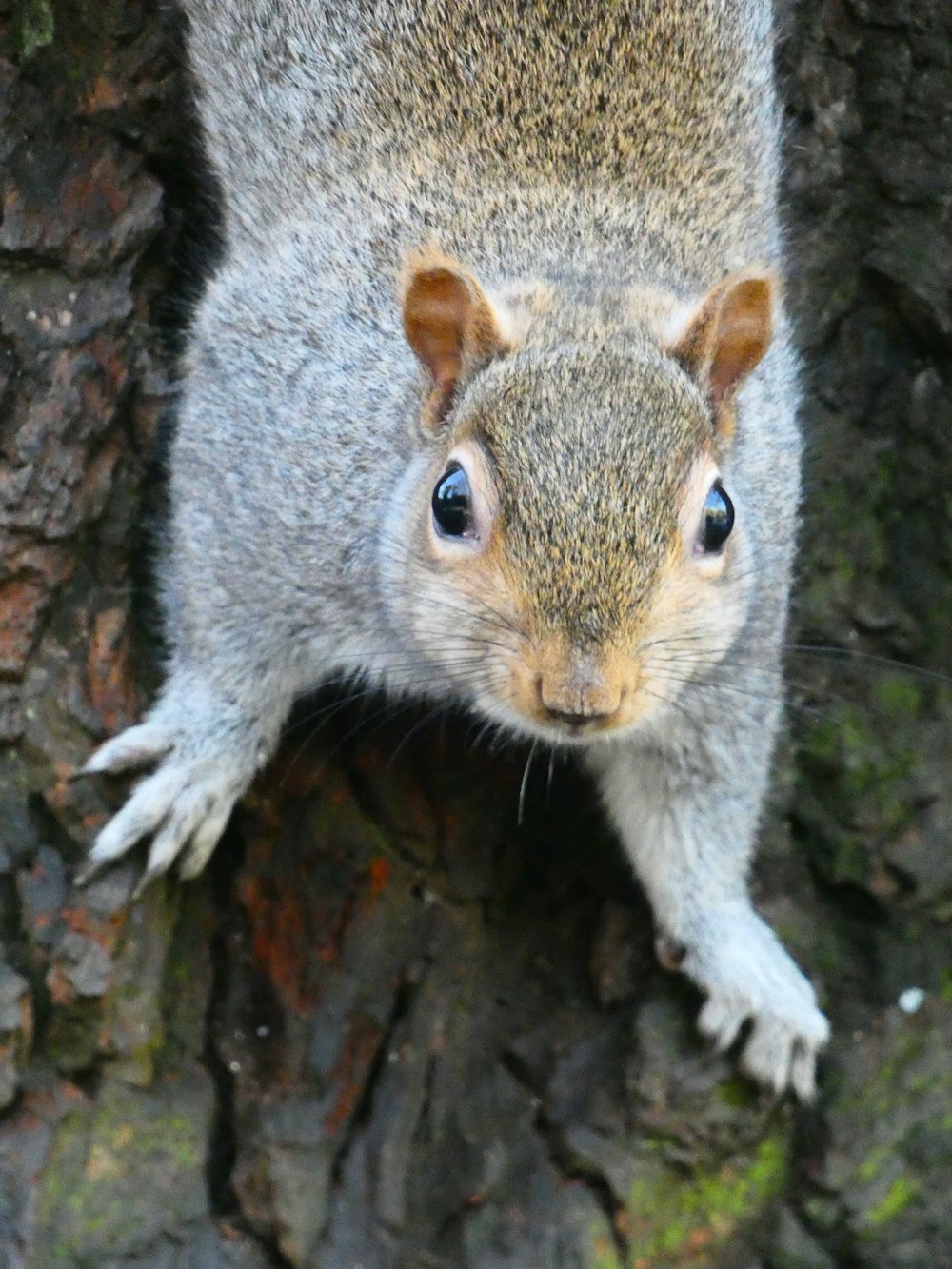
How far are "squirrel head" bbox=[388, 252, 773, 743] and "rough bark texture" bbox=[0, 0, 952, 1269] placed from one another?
599 millimetres

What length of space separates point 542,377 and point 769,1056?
1272 mm

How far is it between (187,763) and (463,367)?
33.1 inches

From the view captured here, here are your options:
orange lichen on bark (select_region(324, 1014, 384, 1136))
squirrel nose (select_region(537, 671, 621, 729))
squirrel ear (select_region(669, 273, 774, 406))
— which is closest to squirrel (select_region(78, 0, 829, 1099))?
squirrel ear (select_region(669, 273, 774, 406))

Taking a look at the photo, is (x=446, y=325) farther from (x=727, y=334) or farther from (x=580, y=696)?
(x=580, y=696)

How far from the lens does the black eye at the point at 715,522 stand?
2588 mm

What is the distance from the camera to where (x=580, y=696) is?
7.77 feet

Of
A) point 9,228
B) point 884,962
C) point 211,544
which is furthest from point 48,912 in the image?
point 884,962

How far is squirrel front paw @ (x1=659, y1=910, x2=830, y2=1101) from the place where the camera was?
3.12m

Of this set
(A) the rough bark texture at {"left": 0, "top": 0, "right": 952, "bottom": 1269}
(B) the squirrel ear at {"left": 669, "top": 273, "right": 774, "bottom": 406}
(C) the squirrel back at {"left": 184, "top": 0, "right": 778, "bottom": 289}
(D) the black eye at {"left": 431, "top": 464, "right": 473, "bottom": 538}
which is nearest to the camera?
(D) the black eye at {"left": 431, "top": 464, "right": 473, "bottom": 538}

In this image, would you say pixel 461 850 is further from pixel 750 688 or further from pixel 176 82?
pixel 176 82

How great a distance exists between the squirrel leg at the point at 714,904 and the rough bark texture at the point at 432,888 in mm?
68

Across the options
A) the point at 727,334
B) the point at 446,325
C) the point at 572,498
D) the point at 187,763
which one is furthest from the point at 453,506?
the point at 187,763

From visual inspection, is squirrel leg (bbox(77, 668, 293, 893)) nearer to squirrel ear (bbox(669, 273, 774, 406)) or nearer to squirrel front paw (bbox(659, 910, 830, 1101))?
squirrel front paw (bbox(659, 910, 830, 1101))

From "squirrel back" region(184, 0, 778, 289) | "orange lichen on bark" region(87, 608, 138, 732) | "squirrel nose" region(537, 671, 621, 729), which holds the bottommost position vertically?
"orange lichen on bark" region(87, 608, 138, 732)
